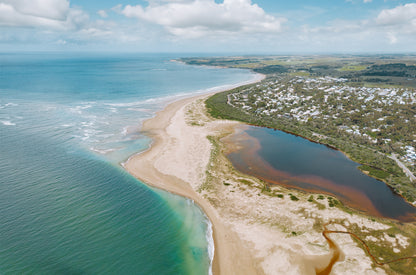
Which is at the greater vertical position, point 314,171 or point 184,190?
point 184,190

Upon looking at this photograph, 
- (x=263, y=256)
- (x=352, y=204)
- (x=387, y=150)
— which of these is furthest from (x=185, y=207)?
(x=387, y=150)

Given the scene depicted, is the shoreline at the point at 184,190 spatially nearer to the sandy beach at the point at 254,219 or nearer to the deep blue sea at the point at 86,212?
the sandy beach at the point at 254,219

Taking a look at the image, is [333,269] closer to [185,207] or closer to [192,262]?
[192,262]

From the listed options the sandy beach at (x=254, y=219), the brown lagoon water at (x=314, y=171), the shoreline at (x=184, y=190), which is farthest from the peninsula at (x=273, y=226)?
the brown lagoon water at (x=314, y=171)

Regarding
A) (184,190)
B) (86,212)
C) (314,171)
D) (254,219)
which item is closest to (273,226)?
(254,219)

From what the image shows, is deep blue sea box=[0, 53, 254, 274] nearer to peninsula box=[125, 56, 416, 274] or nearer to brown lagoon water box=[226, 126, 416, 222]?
peninsula box=[125, 56, 416, 274]

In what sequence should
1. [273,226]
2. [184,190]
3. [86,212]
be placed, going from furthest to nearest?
[184,190], [86,212], [273,226]

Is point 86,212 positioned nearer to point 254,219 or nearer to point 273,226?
point 254,219
